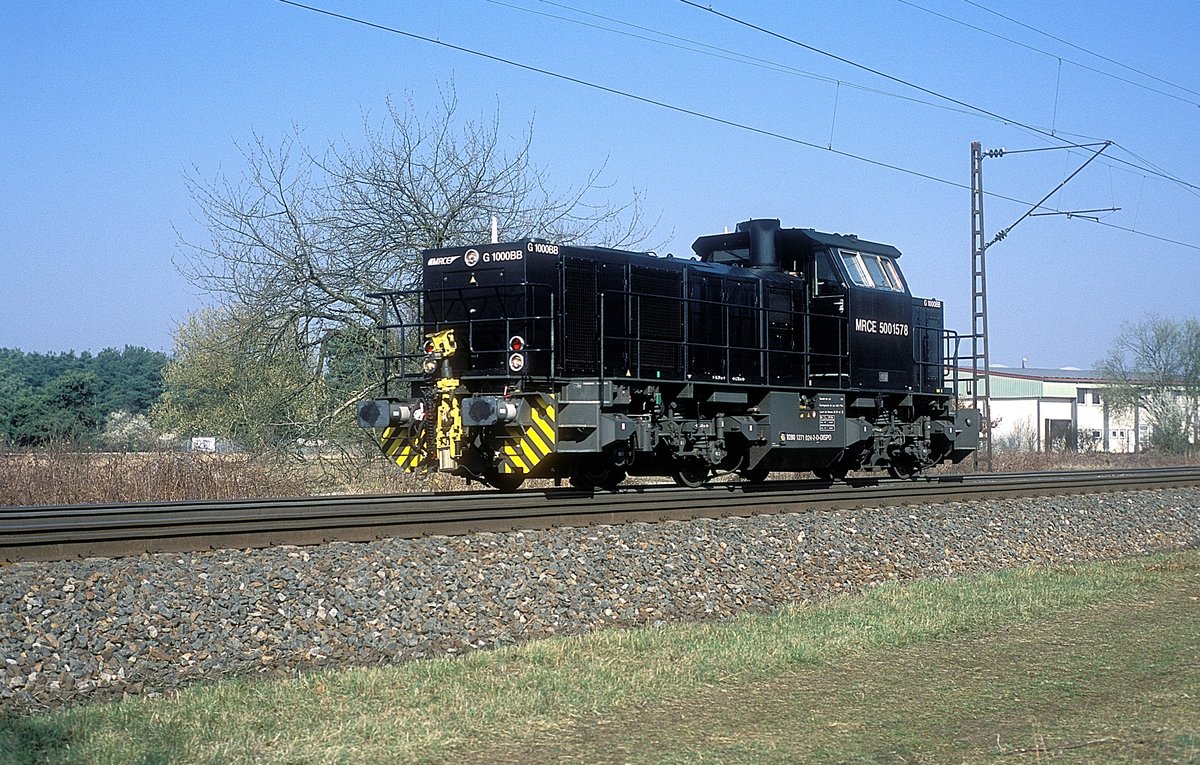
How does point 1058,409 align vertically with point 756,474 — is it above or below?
above

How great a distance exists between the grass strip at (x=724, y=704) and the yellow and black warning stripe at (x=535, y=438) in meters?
4.26

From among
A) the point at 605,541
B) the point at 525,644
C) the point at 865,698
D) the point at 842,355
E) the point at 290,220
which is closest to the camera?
the point at 865,698

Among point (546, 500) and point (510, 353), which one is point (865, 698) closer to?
point (546, 500)

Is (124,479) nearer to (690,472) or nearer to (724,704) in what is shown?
(690,472)

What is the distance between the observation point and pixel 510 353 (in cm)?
1348

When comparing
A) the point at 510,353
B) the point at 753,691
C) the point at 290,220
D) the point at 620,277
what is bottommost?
the point at 753,691

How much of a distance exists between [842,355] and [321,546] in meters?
9.91

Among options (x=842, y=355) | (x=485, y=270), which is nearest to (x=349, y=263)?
(x=485, y=270)

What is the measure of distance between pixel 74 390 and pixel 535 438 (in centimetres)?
3765

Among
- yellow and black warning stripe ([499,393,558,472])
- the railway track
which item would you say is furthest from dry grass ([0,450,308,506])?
yellow and black warning stripe ([499,393,558,472])

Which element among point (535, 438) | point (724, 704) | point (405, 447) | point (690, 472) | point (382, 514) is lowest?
point (724, 704)

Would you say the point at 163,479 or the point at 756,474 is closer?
the point at 163,479

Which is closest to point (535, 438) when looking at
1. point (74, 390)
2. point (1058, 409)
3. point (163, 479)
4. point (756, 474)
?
point (756, 474)

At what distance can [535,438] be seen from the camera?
13.2m
